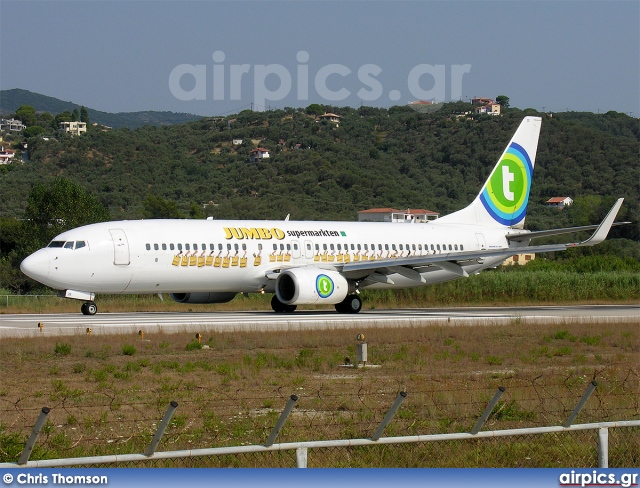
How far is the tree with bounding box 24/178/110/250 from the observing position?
68.8m

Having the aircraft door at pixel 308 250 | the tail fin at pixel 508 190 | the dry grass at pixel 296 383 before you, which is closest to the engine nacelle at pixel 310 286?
the aircraft door at pixel 308 250

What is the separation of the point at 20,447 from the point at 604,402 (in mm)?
8651

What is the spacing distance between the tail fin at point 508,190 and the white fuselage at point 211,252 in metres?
2.86

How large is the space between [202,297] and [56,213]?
35.3 meters

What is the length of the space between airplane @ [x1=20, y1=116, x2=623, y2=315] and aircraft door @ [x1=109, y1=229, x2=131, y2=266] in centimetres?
3

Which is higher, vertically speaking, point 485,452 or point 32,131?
point 32,131

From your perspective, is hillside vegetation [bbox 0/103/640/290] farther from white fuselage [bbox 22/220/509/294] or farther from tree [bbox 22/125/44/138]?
white fuselage [bbox 22/220/509/294]

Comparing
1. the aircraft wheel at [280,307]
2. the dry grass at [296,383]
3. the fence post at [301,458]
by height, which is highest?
the fence post at [301,458]

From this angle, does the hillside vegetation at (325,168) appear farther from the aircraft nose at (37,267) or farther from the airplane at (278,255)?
the aircraft nose at (37,267)

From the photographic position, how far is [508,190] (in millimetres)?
46125

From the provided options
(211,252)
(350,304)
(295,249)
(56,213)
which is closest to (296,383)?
(211,252)

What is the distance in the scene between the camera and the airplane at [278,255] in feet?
107

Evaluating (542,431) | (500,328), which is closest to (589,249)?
(500,328)

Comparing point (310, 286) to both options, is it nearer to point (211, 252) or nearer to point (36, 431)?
point (211, 252)
